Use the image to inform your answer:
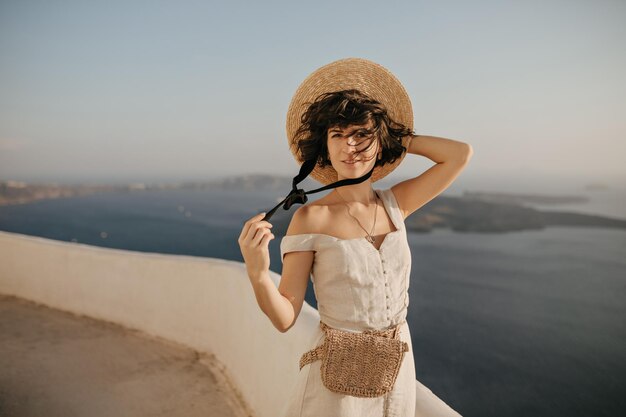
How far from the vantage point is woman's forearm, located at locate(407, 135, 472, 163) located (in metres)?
1.34

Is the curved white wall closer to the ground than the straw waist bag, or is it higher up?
closer to the ground

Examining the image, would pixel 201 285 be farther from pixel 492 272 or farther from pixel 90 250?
pixel 492 272

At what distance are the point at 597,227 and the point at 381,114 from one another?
76849mm

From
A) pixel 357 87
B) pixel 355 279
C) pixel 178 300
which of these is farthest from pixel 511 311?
pixel 355 279

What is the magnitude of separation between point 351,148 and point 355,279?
36cm

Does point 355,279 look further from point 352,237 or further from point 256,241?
point 256,241

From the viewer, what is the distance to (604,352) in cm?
4122

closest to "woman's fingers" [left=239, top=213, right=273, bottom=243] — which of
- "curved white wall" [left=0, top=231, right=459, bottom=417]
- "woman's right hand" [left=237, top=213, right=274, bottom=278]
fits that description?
"woman's right hand" [left=237, top=213, right=274, bottom=278]

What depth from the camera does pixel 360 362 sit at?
110 centimetres

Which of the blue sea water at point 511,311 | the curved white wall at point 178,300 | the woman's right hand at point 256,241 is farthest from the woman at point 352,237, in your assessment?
the blue sea water at point 511,311

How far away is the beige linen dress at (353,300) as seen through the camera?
111 centimetres

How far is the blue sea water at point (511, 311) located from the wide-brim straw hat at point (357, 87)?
1458 inches

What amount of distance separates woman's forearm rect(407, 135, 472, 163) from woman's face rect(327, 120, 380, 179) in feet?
0.61

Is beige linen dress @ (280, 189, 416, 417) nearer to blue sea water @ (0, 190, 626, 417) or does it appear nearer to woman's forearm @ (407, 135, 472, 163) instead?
woman's forearm @ (407, 135, 472, 163)
